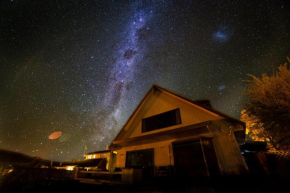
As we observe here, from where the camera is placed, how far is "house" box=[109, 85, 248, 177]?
735 cm

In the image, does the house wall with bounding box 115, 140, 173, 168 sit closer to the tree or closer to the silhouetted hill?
the silhouetted hill

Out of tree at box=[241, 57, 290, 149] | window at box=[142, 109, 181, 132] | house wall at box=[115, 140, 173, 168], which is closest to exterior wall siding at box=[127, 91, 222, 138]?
window at box=[142, 109, 181, 132]

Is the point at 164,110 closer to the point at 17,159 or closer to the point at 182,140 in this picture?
the point at 182,140

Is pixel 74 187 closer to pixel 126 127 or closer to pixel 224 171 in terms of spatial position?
pixel 126 127

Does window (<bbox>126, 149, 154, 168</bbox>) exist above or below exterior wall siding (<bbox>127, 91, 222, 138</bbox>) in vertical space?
below

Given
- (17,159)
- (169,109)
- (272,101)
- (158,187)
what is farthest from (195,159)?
(17,159)

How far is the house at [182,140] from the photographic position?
24.1 ft

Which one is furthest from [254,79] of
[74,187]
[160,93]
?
[74,187]

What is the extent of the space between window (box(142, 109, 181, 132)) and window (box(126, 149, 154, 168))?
1.99m

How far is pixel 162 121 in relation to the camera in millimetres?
11000

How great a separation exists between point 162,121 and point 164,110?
3.35ft

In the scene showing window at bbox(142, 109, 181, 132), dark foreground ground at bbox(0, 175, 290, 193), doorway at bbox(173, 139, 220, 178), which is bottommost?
dark foreground ground at bbox(0, 175, 290, 193)

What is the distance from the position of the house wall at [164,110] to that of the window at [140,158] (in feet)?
5.13

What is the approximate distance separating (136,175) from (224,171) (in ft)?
16.8
